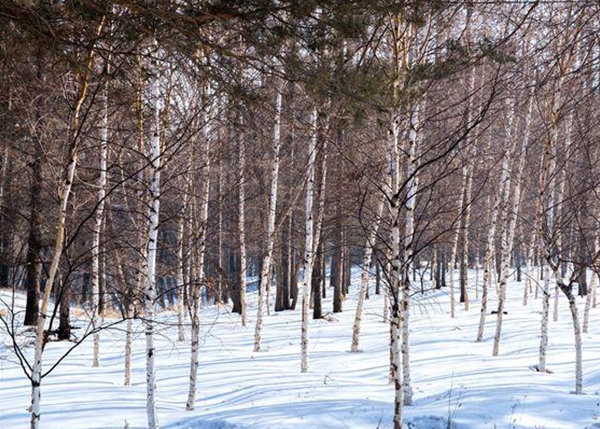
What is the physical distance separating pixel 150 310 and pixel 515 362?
8.76 m

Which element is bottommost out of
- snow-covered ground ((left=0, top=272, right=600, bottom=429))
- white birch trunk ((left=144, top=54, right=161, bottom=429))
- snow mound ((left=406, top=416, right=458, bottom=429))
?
snow-covered ground ((left=0, top=272, right=600, bottom=429))

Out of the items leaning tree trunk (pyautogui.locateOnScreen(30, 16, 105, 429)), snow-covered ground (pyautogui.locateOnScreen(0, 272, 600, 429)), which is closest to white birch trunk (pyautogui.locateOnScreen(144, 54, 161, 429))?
snow-covered ground (pyautogui.locateOnScreen(0, 272, 600, 429))

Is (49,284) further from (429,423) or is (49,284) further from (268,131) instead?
(268,131)

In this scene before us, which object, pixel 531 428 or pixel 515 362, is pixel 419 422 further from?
pixel 515 362

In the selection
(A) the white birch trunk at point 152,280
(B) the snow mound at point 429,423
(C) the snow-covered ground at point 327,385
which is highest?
(A) the white birch trunk at point 152,280

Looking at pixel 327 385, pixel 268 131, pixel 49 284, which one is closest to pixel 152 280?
pixel 49 284

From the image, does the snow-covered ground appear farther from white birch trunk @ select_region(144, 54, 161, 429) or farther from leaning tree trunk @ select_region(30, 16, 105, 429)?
leaning tree trunk @ select_region(30, 16, 105, 429)

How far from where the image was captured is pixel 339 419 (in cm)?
694

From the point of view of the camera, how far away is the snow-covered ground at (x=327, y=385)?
23.0 feet

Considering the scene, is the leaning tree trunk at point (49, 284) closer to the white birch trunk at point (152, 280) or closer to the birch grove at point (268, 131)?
the birch grove at point (268, 131)

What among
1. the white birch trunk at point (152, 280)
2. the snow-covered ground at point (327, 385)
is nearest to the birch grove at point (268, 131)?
the white birch trunk at point (152, 280)

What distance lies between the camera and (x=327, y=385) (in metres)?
9.33

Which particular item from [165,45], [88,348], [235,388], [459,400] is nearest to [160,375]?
[235,388]

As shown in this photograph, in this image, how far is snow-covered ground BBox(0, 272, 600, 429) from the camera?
→ 700 cm
